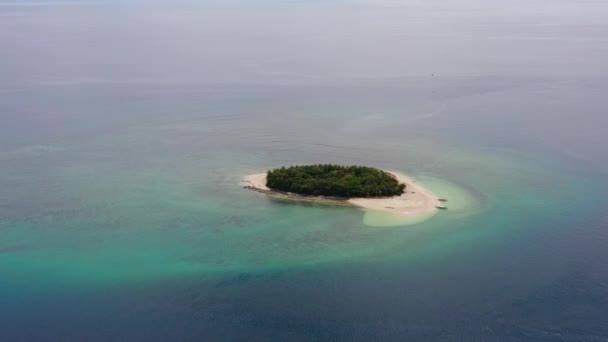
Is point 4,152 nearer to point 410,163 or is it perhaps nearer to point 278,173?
point 278,173

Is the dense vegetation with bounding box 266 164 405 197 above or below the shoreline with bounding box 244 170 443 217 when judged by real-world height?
above

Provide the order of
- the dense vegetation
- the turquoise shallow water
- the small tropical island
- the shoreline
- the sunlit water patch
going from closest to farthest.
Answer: the turquoise shallow water, the sunlit water patch, the shoreline, the small tropical island, the dense vegetation

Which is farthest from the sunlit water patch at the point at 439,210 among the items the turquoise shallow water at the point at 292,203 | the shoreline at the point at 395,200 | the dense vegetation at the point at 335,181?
the dense vegetation at the point at 335,181

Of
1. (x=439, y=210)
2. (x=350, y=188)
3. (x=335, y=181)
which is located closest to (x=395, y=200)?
(x=439, y=210)

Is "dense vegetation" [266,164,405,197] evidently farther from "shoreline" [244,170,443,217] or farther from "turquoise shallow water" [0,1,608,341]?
"turquoise shallow water" [0,1,608,341]

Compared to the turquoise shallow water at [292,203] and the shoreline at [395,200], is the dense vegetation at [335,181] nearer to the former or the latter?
the shoreline at [395,200]

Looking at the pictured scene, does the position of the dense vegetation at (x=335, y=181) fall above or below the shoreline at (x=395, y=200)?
above

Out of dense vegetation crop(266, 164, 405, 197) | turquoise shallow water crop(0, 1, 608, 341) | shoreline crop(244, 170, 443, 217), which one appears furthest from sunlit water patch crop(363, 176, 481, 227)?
dense vegetation crop(266, 164, 405, 197)
